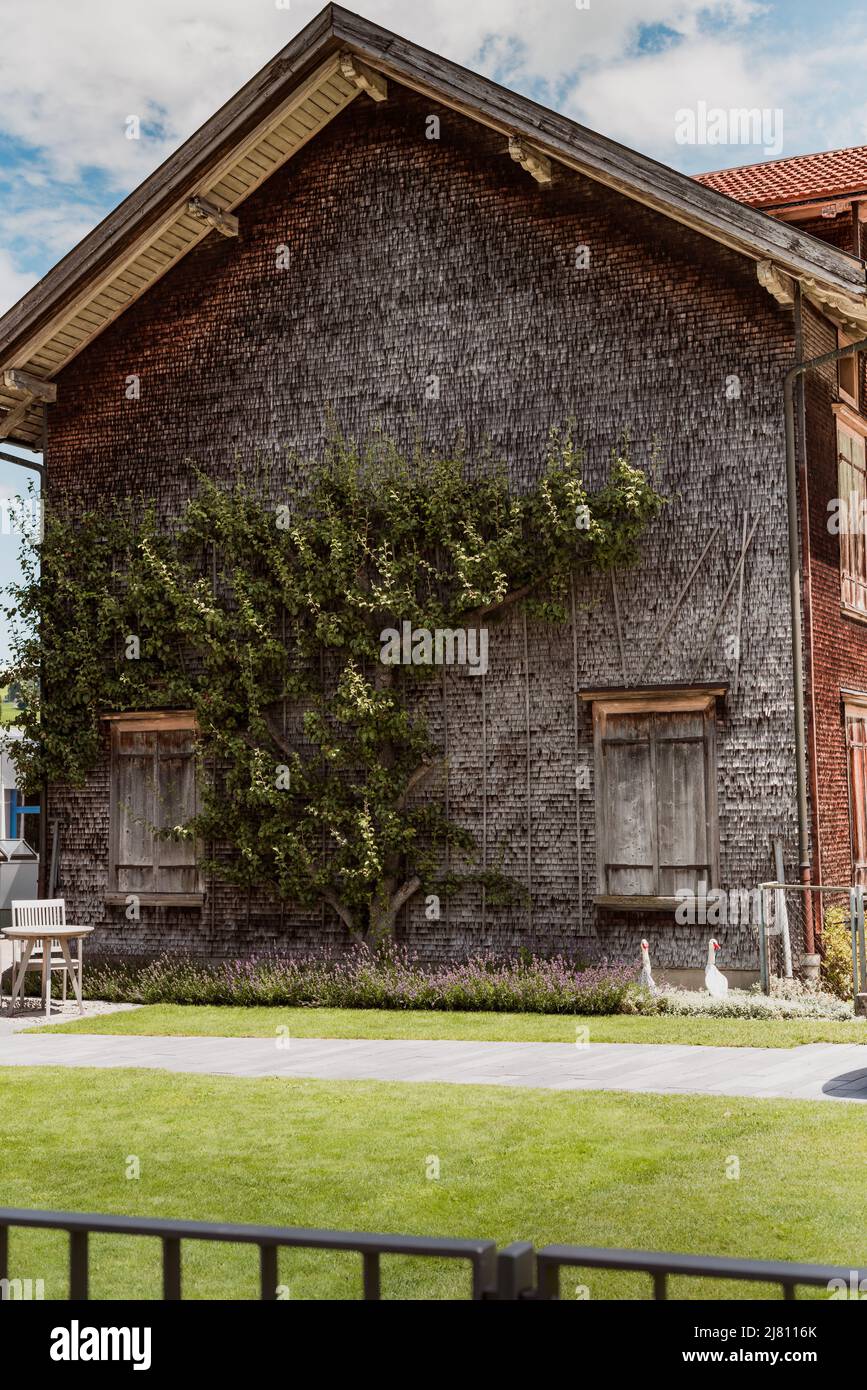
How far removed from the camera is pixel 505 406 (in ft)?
53.2

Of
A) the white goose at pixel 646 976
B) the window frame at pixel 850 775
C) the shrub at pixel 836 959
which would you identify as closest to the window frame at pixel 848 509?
the window frame at pixel 850 775

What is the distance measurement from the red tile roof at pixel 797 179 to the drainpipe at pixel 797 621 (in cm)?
287

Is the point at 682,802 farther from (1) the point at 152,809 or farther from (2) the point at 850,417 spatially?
(1) the point at 152,809

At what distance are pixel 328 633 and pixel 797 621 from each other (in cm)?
483

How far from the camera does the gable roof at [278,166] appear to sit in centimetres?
1444

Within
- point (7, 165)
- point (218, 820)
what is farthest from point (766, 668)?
point (7, 165)

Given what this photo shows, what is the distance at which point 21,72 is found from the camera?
15.4 m

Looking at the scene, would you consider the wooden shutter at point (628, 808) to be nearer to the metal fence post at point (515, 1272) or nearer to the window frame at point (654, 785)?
the window frame at point (654, 785)

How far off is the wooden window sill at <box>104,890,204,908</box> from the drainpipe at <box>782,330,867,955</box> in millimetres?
6836

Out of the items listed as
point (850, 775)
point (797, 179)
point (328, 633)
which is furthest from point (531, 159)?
point (850, 775)

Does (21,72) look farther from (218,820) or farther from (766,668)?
(766,668)

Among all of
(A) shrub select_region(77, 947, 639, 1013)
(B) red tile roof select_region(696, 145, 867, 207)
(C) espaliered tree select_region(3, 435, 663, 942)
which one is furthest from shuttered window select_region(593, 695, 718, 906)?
(B) red tile roof select_region(696, 145, 867, 207)

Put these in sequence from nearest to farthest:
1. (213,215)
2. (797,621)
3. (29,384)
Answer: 1. (797,621)
2. (213,215)
3. (29,384)

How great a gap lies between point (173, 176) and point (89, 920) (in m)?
8.56
